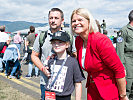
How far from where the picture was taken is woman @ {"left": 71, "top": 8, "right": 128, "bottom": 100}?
1616 mm

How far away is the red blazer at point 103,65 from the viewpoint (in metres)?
1.61

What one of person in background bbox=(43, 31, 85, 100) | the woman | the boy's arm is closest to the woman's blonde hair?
the woman

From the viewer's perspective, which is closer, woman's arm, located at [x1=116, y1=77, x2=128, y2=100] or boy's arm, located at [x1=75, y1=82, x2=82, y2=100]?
woman's arm, located at [x1=116, y1=77, x2=128, y2=100]

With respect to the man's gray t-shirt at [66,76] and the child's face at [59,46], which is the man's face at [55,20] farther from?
the man's gray t-shirt at [66,76]

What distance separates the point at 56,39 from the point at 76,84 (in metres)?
0.62

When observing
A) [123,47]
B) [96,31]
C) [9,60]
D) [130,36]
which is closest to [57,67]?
[96,31]

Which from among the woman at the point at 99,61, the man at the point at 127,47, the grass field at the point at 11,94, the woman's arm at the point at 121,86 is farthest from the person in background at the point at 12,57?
the woman's arm at the point at 121,86

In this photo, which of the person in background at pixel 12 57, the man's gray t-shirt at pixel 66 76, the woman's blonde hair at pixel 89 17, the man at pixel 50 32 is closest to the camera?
the woman's blonde hair at pixel 89 17

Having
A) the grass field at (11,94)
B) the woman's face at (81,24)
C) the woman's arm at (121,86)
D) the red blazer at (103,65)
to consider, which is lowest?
the grass field at (11,94)

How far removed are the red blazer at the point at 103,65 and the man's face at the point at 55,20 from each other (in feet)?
2.29

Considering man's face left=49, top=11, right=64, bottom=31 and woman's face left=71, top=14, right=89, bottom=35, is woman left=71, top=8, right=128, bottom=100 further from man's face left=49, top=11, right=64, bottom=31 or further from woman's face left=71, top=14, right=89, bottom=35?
man's face left=49, top=11, right=64, bottom=31

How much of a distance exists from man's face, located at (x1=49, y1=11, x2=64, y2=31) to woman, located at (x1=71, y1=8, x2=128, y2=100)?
49cm

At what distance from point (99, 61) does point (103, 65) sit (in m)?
0.07

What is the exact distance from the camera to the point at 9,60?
5.97 meters
